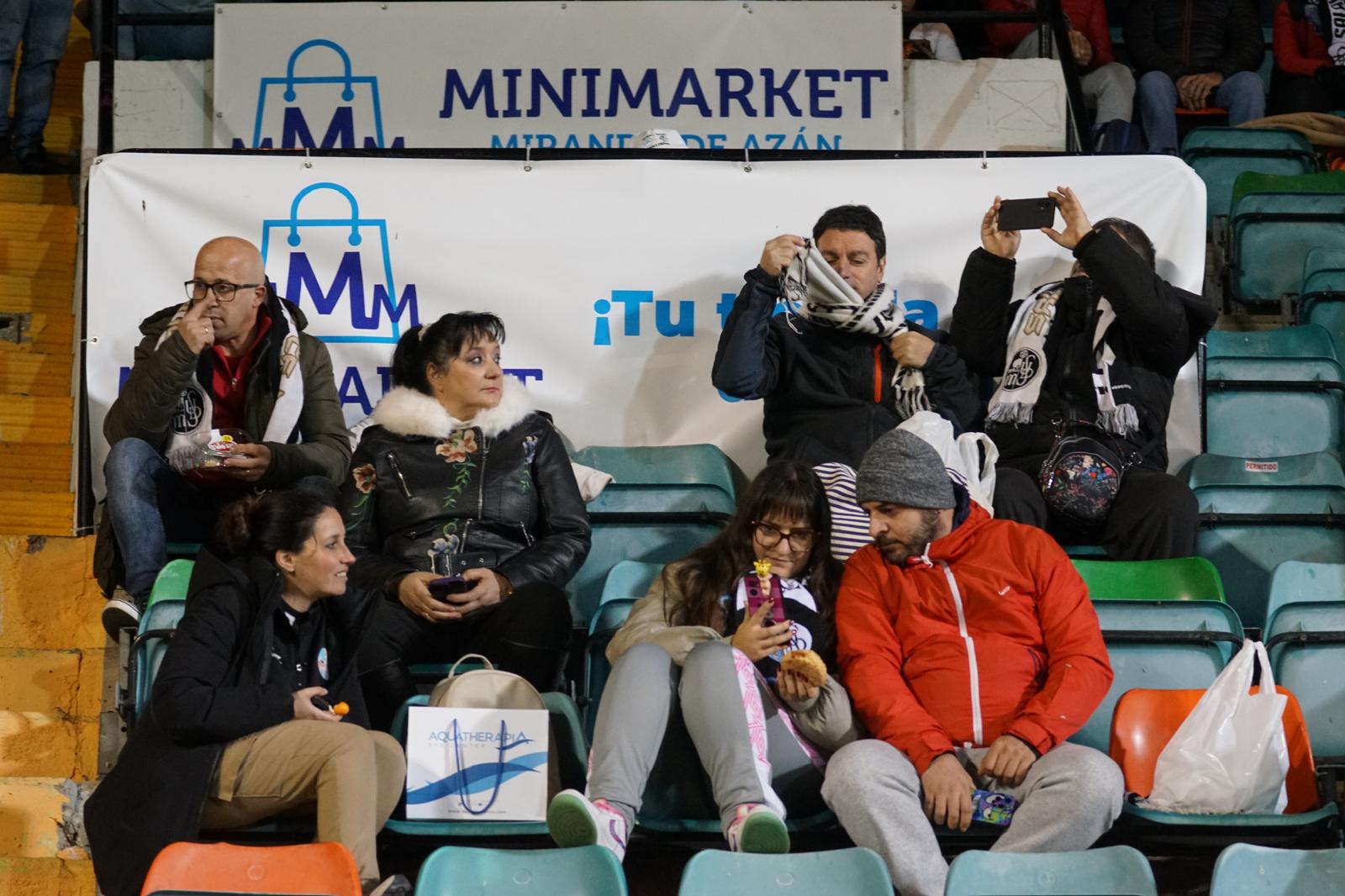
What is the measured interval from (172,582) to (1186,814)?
225 centimetres

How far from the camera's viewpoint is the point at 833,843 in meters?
3.53

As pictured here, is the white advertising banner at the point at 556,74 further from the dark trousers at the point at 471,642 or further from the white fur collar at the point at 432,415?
the dark trousers at the point at 471,642

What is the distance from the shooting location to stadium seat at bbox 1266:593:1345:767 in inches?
150

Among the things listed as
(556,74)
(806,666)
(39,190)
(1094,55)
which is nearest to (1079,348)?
(806,666)

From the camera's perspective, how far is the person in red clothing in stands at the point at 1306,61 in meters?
7.82

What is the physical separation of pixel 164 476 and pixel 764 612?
169 cm

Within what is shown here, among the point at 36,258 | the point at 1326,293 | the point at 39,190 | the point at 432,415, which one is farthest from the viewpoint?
the point at 39,190

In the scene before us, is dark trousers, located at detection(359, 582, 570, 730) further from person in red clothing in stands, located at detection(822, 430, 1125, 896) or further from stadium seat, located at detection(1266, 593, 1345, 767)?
stadium seat, located at detection(1266, 593, 1345, 767)

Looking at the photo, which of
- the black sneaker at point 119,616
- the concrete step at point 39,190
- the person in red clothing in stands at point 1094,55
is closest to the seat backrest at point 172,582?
the black sneaker at point 119,616

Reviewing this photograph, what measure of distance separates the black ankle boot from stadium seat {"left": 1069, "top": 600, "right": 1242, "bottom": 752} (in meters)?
1.56

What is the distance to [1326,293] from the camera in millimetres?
5941

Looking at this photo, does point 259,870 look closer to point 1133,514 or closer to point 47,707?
point 47,707

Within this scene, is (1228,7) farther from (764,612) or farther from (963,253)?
(764,612)

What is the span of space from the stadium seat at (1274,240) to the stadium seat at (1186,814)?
2.99m
